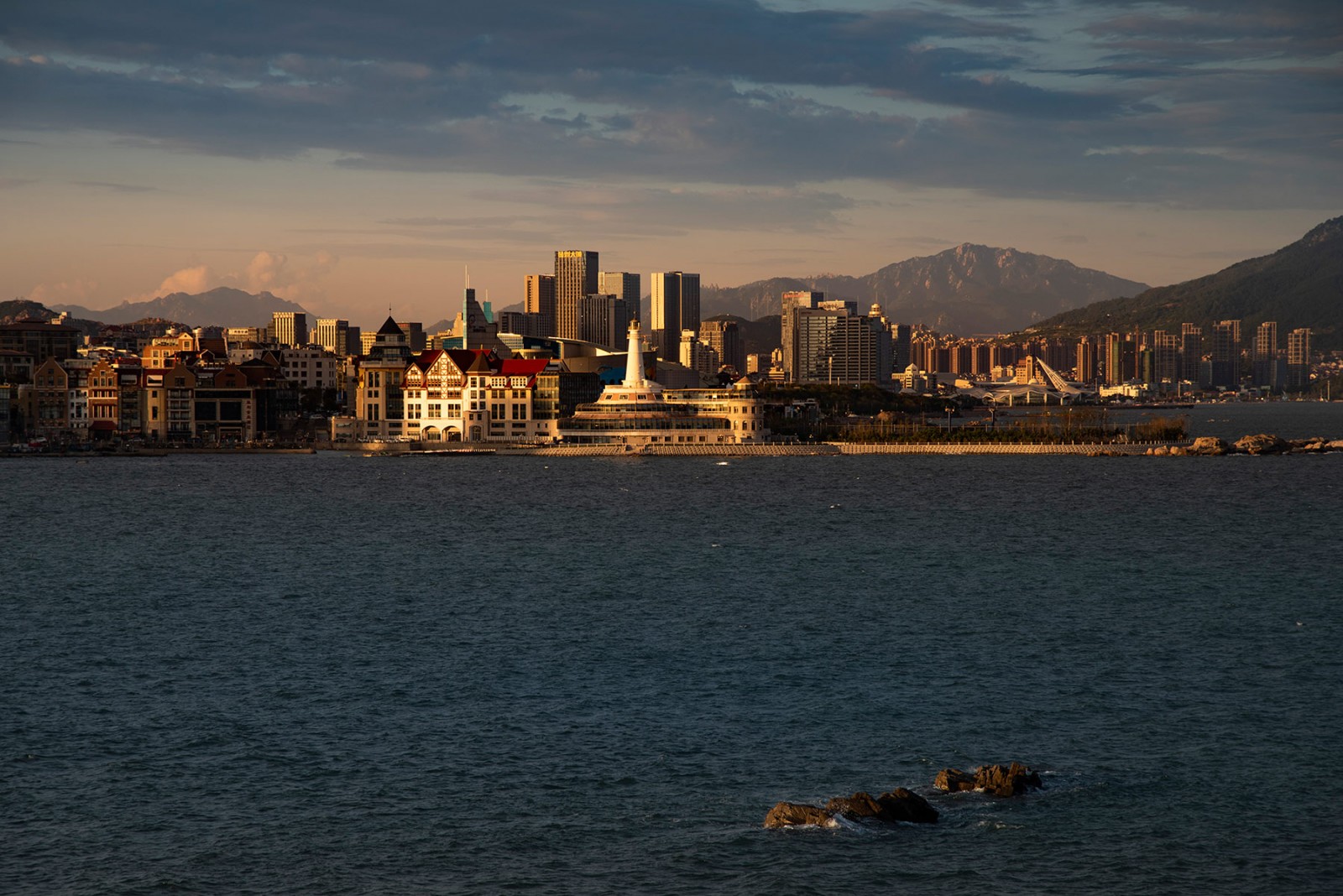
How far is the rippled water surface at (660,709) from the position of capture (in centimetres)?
1823

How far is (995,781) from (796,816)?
9.88 feet

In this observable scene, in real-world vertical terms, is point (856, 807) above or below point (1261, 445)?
below

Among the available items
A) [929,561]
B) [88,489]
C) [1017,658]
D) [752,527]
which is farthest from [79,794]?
[88,489]

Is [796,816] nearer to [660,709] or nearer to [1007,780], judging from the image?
[1007,780]

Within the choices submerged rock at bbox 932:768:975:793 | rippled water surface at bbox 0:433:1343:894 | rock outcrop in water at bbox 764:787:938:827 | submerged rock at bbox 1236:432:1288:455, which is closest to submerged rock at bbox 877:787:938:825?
rock outcrop in water at bbox 764:787:938:827

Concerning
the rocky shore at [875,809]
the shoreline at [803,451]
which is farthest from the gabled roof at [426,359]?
the rocky shore at [875,809]

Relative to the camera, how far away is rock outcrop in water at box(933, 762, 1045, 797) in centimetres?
2012

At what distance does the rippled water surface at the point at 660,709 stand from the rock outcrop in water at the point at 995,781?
351 millimetres

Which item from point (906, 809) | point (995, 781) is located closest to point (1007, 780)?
point (995, 781)

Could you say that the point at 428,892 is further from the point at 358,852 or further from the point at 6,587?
the point at 6,587

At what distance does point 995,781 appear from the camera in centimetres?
2023

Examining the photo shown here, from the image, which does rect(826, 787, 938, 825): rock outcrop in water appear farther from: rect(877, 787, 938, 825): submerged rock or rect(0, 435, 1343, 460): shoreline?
rect(0, 435, 1343, 460): shoreline

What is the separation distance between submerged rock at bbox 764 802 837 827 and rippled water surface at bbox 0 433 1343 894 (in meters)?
0.26

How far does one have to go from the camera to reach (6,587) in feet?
138
